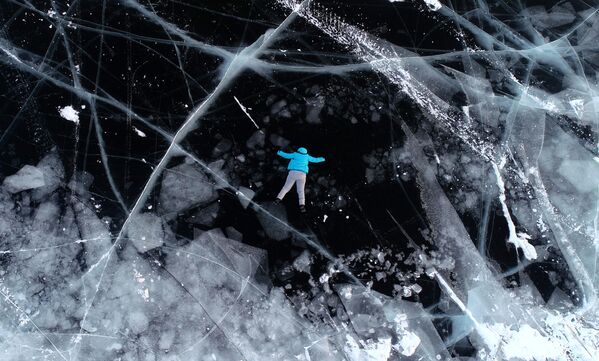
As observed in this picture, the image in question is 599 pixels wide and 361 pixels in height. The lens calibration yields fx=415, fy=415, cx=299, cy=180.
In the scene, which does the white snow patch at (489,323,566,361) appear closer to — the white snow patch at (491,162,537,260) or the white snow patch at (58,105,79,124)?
the white snow patch at (491,162,537,260)

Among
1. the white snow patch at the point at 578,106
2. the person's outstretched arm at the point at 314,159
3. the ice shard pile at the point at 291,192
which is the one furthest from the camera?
the white snow patch at the point at 578,106

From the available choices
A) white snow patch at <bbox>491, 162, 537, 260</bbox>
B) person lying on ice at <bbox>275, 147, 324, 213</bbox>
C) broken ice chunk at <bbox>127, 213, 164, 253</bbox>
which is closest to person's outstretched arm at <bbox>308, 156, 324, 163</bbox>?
person lying on ice at <bbox>275, 147, 324, 213</bbox>

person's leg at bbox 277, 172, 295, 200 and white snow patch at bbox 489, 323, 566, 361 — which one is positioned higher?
person's leg at bbox 277, 172, 295, 200

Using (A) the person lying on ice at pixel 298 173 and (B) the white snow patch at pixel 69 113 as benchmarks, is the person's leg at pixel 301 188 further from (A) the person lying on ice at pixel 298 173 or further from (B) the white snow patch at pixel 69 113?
(B) the white snow patch at pixel 69 113

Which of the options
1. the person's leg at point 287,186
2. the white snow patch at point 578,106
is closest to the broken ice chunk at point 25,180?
the person's leg at point 287,186

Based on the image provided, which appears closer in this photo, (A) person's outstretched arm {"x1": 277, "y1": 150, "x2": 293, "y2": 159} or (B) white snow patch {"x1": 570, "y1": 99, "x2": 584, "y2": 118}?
(A) person's outstretched arm {"x1": 277, "y1": 150, "x2": 293, "y2": 159}

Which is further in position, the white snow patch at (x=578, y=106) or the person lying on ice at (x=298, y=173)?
the white snow patch at (x=578, y=106)

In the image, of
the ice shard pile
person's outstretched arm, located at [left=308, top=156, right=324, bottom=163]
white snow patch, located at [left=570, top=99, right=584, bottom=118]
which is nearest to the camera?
the ice shard pile
